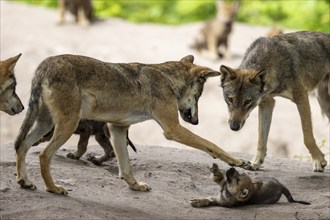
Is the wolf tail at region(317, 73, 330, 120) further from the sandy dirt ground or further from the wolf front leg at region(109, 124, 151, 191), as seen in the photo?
the wolf front leg at region(109, 124, 151, 191)

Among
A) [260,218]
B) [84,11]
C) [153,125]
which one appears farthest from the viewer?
[84,11]

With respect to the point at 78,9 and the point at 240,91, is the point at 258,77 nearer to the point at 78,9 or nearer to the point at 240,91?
the point at 240,91

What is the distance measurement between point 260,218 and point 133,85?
192 centimetres

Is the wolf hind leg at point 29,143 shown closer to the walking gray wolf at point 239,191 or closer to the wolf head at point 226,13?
the walking gray wolf at point 239,191

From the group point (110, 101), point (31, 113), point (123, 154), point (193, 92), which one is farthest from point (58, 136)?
point (193, 92)

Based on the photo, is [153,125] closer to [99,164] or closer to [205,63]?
[205,63]

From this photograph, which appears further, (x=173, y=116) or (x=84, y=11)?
(x=84, y=11)

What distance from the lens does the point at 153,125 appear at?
56.7 feet

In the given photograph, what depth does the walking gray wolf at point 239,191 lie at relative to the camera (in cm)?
795

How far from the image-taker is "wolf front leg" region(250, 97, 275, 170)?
1029 centimetres

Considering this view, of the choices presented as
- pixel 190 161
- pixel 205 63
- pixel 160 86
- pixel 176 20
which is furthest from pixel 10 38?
pixel 160 86

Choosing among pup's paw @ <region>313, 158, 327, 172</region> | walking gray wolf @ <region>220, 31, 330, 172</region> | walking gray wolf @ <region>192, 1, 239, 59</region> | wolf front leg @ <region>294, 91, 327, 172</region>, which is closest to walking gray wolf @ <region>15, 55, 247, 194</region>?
walking gray wolf @ <region>220, 31, 330, 172</region>

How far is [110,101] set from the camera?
773cm

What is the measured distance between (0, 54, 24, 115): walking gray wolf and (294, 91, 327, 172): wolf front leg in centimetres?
379
